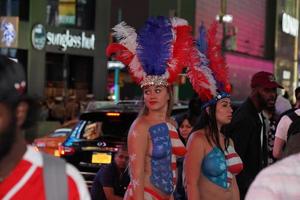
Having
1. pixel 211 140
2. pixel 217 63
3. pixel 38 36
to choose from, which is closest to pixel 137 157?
pixel 211 140

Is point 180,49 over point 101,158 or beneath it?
over

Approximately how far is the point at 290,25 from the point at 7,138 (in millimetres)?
51790

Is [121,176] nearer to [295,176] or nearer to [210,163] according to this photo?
[210,163]

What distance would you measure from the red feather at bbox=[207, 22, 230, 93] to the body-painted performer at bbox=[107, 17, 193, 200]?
272 mm

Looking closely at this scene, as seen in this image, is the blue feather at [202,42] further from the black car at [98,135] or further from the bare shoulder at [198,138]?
the black car at [98,135]

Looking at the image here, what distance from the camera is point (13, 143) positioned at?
2.00 metres

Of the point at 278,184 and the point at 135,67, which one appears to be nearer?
the point at 278,184

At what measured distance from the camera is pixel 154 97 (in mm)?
5070

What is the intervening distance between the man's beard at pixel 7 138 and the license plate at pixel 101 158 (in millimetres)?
7130

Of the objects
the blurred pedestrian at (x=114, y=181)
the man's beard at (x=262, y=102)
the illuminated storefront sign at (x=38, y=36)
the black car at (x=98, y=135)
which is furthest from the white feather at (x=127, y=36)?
the illuminated storefront sign at (x=38, y=36)

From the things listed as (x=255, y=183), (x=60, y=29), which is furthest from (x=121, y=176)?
(x=60, y=29)

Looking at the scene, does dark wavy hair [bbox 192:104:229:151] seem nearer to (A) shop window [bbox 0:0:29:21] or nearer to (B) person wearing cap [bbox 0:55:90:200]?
(B) person wearing cap [bbox 0:55:90:200]

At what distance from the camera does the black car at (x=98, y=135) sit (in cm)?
907

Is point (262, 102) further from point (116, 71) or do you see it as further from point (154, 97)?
point (116, 71)
